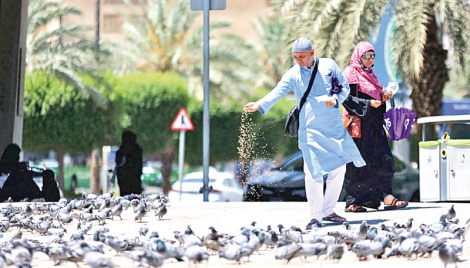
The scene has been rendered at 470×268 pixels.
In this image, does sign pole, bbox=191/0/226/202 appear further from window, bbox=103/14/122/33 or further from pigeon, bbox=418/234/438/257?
window, bbox=103/14/122/33

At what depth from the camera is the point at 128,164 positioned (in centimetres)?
1881

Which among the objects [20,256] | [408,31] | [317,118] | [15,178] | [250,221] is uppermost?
[408,31]

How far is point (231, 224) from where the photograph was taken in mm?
11633

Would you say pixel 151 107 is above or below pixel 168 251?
above

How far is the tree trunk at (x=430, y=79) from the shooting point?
2419 centimetres

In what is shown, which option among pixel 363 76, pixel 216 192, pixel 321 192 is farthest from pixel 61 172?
pixel 321 192

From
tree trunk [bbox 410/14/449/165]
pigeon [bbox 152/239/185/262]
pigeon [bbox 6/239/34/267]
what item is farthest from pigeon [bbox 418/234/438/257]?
tree trunk [bbox 410/14/449/165]

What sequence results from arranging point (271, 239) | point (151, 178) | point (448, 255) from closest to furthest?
point (448, 255) → point (271, 239) → point (151, 178)

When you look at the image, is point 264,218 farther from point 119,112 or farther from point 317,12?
point 119,112

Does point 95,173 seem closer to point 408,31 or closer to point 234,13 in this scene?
point 234,13

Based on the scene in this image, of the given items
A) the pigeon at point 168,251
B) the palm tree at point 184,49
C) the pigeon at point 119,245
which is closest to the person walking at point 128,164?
the pigeon at point 119,245

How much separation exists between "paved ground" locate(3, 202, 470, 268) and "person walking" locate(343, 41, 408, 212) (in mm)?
239

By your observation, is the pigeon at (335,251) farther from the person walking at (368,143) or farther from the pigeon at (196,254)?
the person walking at (368,143)

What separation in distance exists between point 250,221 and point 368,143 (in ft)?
5.40
